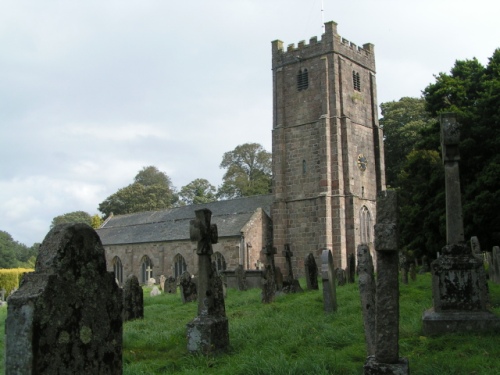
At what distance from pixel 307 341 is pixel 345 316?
2.22 m

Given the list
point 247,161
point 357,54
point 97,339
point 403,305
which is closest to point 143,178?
point 247,161

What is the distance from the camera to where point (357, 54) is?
1389 inches

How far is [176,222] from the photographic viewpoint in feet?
136

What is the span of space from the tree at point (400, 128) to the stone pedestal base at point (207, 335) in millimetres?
33942

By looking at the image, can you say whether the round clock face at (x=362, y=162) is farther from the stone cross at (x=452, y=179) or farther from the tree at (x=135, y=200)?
the tree at (x=135, y=200)

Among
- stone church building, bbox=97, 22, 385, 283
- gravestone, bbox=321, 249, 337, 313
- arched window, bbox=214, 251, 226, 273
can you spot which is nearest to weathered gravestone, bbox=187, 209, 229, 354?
gravestone, bbox=321, 249, 337, 313

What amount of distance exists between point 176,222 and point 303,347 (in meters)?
34.8

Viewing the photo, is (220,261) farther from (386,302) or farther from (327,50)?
(386,302)

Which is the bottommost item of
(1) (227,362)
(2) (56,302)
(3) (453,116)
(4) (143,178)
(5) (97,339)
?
(1) (227,362)

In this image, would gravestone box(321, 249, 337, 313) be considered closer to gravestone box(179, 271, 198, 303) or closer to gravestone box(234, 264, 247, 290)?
gravestone box(179, 271, 198, 303)

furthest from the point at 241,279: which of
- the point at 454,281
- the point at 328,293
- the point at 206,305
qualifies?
the point at 454,281

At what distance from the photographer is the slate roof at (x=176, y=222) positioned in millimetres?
36844

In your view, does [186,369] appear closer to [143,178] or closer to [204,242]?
[204,242]

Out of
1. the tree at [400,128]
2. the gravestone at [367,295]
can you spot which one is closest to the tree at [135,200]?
the tree at [400,128]
